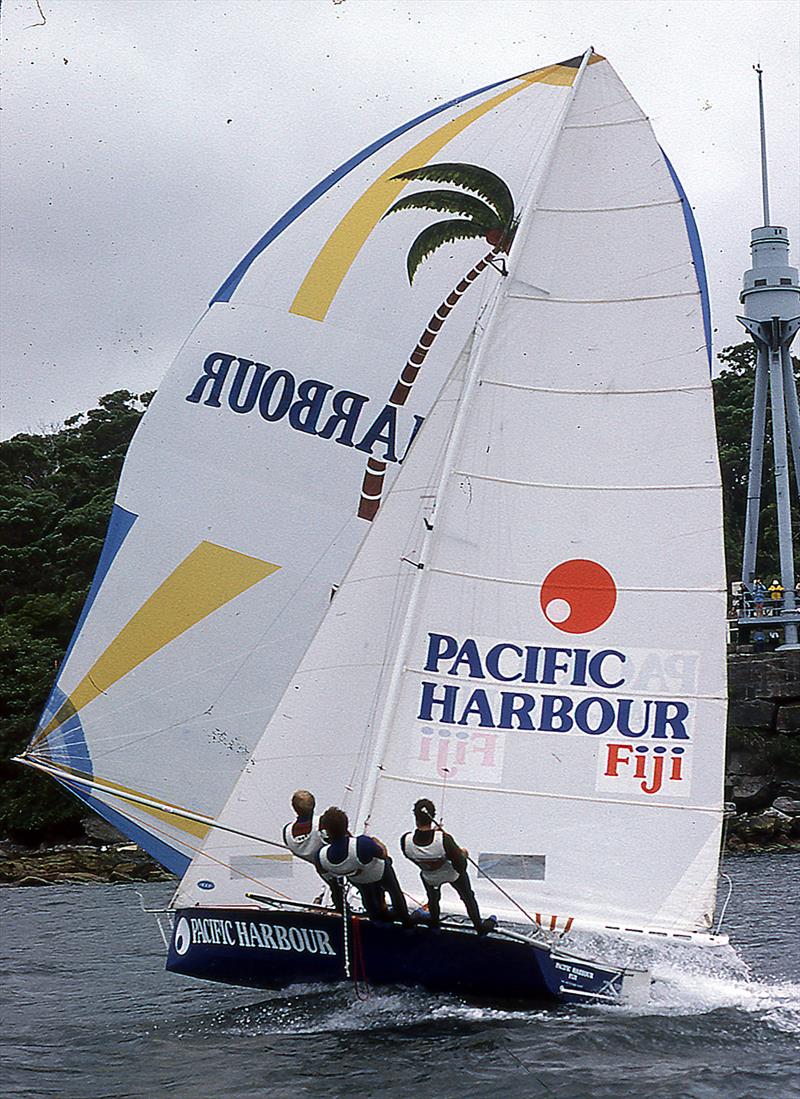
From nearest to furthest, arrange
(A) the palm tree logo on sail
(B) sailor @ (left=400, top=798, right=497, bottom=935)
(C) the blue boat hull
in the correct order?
(B) sailor @ (left=400, top=798, right=497, bottom=935)
(C) the blue boat hull
(A) the palm tree logo on sail

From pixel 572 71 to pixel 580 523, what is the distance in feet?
13.0

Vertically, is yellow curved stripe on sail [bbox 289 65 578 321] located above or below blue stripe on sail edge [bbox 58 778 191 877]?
above

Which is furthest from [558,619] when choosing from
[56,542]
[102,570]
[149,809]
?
[56,542]

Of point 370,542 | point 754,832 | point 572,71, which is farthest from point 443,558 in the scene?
point 754,832

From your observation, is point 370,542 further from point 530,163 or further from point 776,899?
point 776,899

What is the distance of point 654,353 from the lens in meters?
11.0

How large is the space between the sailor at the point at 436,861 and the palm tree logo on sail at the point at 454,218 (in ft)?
12.5

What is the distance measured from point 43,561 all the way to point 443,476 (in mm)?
30154

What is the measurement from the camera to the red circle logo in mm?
10836

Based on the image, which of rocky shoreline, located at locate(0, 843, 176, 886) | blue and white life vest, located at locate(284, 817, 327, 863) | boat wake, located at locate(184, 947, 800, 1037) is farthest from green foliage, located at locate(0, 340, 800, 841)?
blue and white life vest, located at locate(284, 817, 327, 863)

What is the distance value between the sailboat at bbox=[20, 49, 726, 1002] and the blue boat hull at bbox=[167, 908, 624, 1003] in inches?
0.9

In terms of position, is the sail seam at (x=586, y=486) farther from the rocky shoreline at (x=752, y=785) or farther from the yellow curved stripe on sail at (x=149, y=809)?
the rocky shoreline at (x=752, y=785)

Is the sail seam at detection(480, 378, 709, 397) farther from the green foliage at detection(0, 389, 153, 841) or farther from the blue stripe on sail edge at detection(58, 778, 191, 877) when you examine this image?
the green foliage at detection(0, 389, 153, 841)

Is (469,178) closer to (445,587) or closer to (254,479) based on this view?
(254,479)
